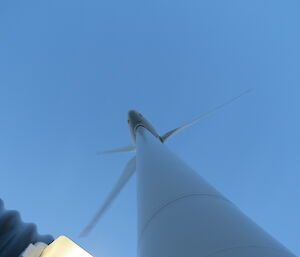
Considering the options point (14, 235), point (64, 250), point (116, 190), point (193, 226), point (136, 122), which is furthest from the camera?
point (136, 122)

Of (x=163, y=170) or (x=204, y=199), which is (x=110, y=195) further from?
(x=204, y=199)

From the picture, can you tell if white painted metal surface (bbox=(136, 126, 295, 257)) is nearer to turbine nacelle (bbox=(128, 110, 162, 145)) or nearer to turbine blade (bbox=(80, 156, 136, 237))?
turbine blade (bbox=(80, 156, 136, 237))

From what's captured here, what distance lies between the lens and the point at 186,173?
452cm

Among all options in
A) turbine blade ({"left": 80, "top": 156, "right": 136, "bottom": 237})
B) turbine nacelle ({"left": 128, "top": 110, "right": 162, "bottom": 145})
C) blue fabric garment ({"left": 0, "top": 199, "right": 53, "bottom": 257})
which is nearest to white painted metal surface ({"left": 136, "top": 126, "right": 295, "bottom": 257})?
blue fabric garment ({"left": 0, "top": 199, "right": 53, "bottom": 257})

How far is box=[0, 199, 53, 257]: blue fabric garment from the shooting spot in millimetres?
3301

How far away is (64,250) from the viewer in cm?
319

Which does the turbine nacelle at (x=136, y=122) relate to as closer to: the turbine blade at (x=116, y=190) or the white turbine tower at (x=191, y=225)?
the turbine blade at (x=116, y=190)

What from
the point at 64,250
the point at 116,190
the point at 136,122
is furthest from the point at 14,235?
the point at 136,122

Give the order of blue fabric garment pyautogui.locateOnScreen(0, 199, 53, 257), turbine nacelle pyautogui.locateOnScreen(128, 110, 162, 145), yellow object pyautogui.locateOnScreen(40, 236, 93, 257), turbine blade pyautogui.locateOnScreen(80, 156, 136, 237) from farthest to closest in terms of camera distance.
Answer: turbine nacelle pyautogui.locateOnScreen(128, 110, 162, 145)
turbine blade pyautogui.locateOnScreen(80, 156, 136, 237)
blue fabric garment pyautogui.locateOnScreen(0, 199, 53, 257)
yellow object pyautogui.locateOnScreen(40, 236, 93, 257)

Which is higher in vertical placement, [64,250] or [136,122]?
[136,122]

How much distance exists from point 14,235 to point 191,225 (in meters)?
2.11

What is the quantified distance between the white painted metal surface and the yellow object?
2.15ft

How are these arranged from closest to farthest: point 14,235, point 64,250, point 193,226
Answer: point 193,226 → point 64,250 → point 14,235

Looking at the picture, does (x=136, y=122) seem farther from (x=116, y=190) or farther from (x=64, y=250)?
(x=64, y=250)
